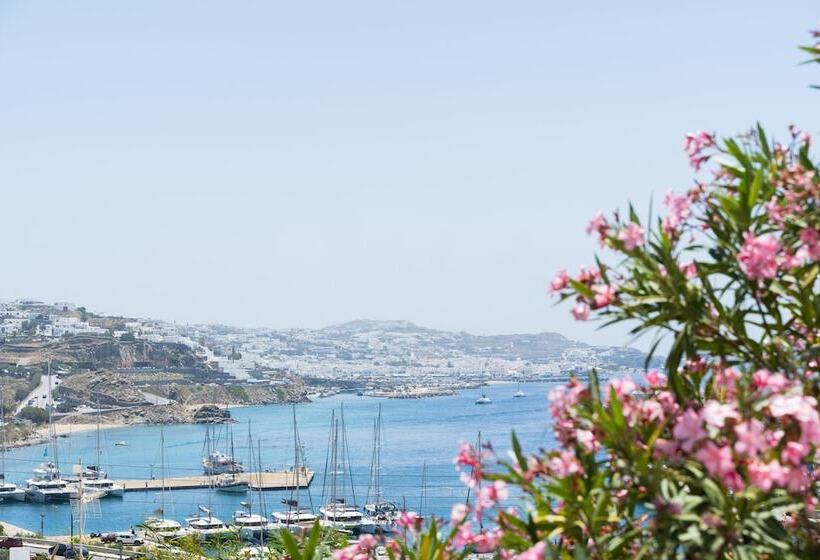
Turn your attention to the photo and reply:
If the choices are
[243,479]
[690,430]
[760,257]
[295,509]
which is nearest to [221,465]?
[243,479]

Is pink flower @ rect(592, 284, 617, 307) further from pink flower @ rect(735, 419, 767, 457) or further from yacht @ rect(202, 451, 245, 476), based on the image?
yacht @ rect(202, 451, 245, 476)

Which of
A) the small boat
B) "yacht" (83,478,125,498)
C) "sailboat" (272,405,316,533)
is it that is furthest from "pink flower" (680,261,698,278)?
the small boat

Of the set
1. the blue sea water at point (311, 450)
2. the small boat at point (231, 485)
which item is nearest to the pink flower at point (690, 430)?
the blue sea water at point (311, 450)

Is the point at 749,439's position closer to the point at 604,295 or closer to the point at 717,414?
the point at 717,414

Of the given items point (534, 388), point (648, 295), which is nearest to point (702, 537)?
point (648, 295)

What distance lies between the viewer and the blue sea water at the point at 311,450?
4784 centimetres

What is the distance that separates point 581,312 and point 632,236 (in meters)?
0.23

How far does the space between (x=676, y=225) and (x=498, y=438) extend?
200 feet

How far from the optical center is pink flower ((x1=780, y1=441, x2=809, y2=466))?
6.59 ft

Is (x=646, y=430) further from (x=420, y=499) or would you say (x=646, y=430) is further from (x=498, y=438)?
(x=498, y=438)

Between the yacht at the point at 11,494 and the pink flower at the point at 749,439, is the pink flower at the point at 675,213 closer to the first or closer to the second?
the pink flower at the point at 749,439

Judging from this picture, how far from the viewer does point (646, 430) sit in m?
2.29

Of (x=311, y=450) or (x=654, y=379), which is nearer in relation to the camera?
(x=654, y=379)

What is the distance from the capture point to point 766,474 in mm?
1993
